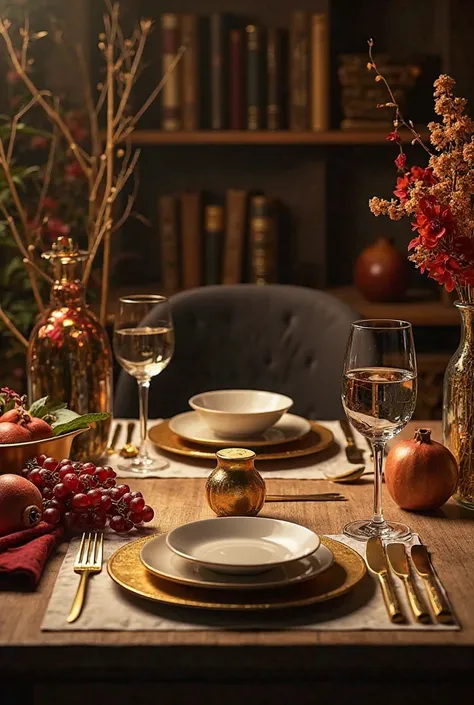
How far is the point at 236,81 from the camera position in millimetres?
2990

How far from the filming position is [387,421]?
116 cm

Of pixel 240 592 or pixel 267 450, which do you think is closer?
pixel 240 592

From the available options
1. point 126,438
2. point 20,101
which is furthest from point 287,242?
point 126,438

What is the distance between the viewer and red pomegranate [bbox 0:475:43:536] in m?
1.13

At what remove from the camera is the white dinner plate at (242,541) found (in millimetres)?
1022

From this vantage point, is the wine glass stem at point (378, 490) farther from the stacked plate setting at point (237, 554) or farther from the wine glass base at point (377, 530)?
the stacked plate setting at point (237, 554)

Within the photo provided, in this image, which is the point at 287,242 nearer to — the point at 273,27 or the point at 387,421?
the point at 273,27

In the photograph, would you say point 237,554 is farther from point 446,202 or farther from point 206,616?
point 446,202

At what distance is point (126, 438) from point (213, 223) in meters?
1.51

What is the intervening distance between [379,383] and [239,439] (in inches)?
15.9

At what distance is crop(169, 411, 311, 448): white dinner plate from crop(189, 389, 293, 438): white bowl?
0.01 meters

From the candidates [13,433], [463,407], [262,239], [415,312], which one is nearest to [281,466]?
[463,407]
